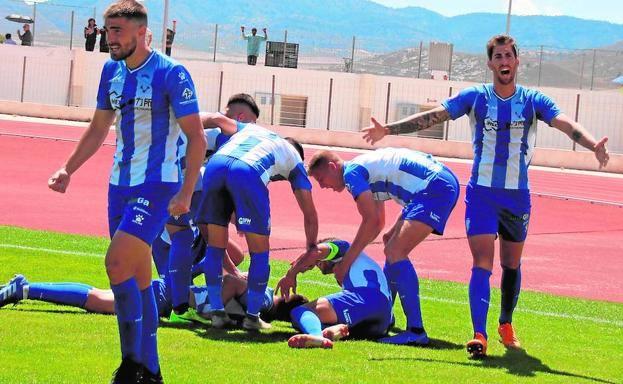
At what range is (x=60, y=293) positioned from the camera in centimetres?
896

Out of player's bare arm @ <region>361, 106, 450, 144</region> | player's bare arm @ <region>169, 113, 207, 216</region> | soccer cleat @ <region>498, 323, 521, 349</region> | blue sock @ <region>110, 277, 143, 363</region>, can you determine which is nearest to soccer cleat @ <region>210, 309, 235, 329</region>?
player's bare arm @ <region>361, 106, 450, 144</region>

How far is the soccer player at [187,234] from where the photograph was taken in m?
9.22

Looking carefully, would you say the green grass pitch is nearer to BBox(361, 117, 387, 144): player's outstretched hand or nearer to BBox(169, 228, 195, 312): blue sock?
BBox(169, 228, 195, 312): blue sock

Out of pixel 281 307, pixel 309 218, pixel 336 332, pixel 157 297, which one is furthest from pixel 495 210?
pixel 157 297

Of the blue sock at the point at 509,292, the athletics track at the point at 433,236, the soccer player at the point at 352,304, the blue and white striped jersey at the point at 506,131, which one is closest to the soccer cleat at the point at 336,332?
the soccer player at the point at 352,304

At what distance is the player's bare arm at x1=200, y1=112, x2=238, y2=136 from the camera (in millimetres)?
9492

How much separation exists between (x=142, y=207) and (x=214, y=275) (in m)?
2.51

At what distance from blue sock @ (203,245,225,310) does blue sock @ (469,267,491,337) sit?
1.88 m

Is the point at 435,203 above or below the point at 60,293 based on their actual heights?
above

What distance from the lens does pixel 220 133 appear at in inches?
391

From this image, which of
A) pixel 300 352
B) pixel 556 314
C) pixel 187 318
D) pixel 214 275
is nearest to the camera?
pixel 300 352

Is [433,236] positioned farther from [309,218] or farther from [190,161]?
[190,161]

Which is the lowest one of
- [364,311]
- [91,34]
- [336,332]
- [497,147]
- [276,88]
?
[336,332]

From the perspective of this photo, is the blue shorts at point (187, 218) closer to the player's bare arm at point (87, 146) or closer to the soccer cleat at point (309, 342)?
the soccer cleat at point (309, 342)
